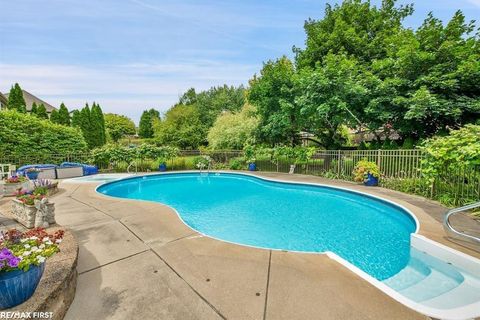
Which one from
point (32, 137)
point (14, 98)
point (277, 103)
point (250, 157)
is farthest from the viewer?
point (14, 98)

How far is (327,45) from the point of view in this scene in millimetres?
12789

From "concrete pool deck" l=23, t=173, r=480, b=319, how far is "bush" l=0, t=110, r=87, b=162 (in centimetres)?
1145

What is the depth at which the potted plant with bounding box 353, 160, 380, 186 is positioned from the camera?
8.83 metres

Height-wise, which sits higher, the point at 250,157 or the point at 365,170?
the point at 250,157

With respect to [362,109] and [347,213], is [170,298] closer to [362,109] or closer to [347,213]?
[347,213]

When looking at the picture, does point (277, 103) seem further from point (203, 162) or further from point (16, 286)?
point (16, 286)

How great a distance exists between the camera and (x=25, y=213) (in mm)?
4070

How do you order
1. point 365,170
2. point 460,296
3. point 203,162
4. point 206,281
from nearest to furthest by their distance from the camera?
point 206,281, point 460,296, point 365,170, point 203,162

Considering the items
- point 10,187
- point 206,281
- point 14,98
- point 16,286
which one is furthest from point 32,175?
point 14,98

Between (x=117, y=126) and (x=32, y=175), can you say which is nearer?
(x=32, y=175)

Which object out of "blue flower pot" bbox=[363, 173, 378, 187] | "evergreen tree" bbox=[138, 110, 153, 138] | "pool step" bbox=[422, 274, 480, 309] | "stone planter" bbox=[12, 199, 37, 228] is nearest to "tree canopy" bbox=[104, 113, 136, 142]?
"evergreen tree" bbox=[138, 110, 153, 138]

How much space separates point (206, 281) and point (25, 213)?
3682mm

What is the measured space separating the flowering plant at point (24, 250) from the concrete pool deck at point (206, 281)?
0.63 m

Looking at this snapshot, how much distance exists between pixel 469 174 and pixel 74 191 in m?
11.6
